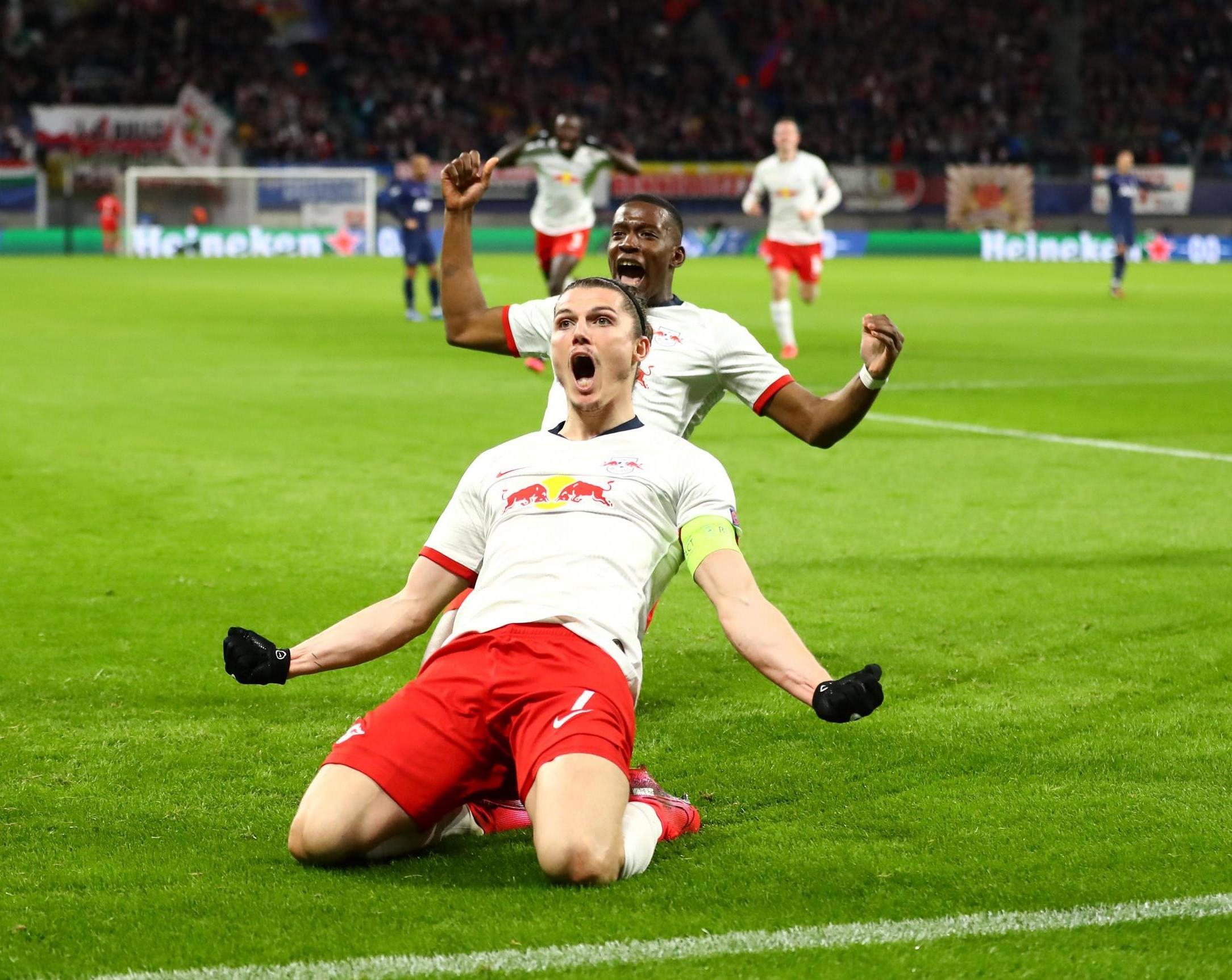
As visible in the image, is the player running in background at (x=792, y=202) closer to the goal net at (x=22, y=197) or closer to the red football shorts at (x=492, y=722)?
the red football shorts at (x=492, y=722)

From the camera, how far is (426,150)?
47406 millimetres

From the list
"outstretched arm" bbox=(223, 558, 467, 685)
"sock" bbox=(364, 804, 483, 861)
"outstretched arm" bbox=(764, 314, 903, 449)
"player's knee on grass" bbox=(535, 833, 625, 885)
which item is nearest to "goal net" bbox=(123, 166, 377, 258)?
"outstretched arm" bbox=(764, 314, 903, 449)

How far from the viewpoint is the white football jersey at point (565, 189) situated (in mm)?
18312

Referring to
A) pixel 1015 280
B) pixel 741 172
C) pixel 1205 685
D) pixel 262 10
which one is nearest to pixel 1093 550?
pixel 1205 685

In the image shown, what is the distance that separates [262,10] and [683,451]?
153 ft

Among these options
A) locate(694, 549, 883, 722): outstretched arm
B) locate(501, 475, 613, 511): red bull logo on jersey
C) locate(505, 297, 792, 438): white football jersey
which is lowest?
locate(694, 549, 883, 722): outstretched arm

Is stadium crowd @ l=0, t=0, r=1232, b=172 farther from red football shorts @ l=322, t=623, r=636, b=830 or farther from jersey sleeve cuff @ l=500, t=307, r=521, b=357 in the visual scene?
red football shorts @ l=322, t=623, r=636, b=830

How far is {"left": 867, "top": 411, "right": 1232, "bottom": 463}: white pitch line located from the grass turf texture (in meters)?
0.23

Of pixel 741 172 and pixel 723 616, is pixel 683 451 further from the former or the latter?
pixel 741 172

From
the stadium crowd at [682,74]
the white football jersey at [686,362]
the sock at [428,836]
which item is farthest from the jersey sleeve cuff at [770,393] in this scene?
the stadium crowd at [682,74]

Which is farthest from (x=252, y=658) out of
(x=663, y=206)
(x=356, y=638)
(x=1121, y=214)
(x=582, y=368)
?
(x=1121, y=214)

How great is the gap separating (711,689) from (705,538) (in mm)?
1465

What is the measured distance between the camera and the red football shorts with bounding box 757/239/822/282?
18.7m

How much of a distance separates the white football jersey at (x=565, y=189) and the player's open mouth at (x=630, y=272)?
1233 cm
